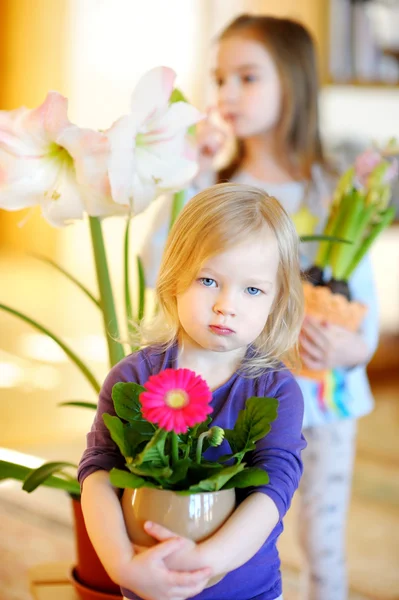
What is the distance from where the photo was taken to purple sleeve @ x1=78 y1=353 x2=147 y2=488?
0.81m

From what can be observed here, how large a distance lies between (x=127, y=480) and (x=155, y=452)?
1.4 inches

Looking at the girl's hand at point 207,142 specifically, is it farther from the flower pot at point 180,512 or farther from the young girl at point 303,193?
the flower pot at point 180,512

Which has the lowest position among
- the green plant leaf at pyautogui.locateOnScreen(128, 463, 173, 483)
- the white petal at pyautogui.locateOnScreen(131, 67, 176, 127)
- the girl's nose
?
the green plant leaf at pyautogui.locateOnScreen(128, 463, 173, 483)

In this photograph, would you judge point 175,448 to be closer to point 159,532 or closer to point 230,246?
point 159,532

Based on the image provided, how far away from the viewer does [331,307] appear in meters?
1.29

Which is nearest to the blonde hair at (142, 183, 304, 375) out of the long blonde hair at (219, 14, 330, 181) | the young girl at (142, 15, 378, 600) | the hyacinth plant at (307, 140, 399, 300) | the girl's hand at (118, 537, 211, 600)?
the girl's hand at (118, 537, 211, 600)

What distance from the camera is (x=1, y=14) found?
5.64 m

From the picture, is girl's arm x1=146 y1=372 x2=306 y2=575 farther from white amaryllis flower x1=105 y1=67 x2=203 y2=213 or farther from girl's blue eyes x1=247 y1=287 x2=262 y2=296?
white amaryllis flower x1=105 y1=67 x2=203 y2=213

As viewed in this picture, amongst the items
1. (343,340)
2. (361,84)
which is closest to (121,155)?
(343,340)

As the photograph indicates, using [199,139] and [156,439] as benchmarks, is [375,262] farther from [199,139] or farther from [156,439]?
[156,439]

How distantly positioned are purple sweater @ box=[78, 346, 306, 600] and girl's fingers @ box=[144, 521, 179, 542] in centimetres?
9

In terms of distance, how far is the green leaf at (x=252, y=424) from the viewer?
29.6 inches

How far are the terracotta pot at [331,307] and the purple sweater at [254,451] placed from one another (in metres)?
→ 0.43

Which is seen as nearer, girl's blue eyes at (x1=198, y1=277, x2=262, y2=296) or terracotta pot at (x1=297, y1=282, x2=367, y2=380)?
girl's blue eyes at (x1=198, y1=277, x2=262, y2=296)
